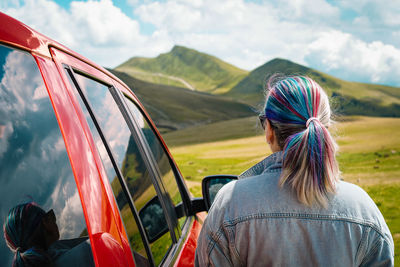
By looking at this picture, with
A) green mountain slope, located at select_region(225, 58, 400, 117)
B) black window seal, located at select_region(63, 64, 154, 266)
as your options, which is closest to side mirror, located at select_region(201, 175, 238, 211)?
black window seal, located at select_region(63, 64, 154, 266)

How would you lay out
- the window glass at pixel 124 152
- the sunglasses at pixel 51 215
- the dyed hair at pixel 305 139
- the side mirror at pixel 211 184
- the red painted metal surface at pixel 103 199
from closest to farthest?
the sunglasses at pixel 51 215 < the red painted metal surface at pixel 103 199 < the dyed hair at pixel 305 139 < the window glass at pixel 124 152 < the side mirror at pixel 211 184

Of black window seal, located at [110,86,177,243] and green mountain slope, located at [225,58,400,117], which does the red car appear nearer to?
black window seal, located at [110,86,177,243]

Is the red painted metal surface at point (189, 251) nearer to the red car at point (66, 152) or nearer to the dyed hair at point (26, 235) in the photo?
the red car at point (66, 152)

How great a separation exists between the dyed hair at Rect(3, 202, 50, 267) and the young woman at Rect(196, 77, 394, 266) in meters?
0.59

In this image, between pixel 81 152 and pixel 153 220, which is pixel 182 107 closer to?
pixel 153 220

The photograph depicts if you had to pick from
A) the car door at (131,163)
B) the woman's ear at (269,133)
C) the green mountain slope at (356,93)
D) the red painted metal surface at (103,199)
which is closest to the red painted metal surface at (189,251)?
the car door at (131,163)

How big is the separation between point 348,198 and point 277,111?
0.42m

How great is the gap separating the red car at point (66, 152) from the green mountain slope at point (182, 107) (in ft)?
208

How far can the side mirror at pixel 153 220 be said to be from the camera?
5.40ft

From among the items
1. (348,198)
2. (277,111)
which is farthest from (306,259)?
(277,111)

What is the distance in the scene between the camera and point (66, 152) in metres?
1.10

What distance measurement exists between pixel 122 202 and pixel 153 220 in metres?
0.47

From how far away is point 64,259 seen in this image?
98cm

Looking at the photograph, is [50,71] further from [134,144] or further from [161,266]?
[161,266]
